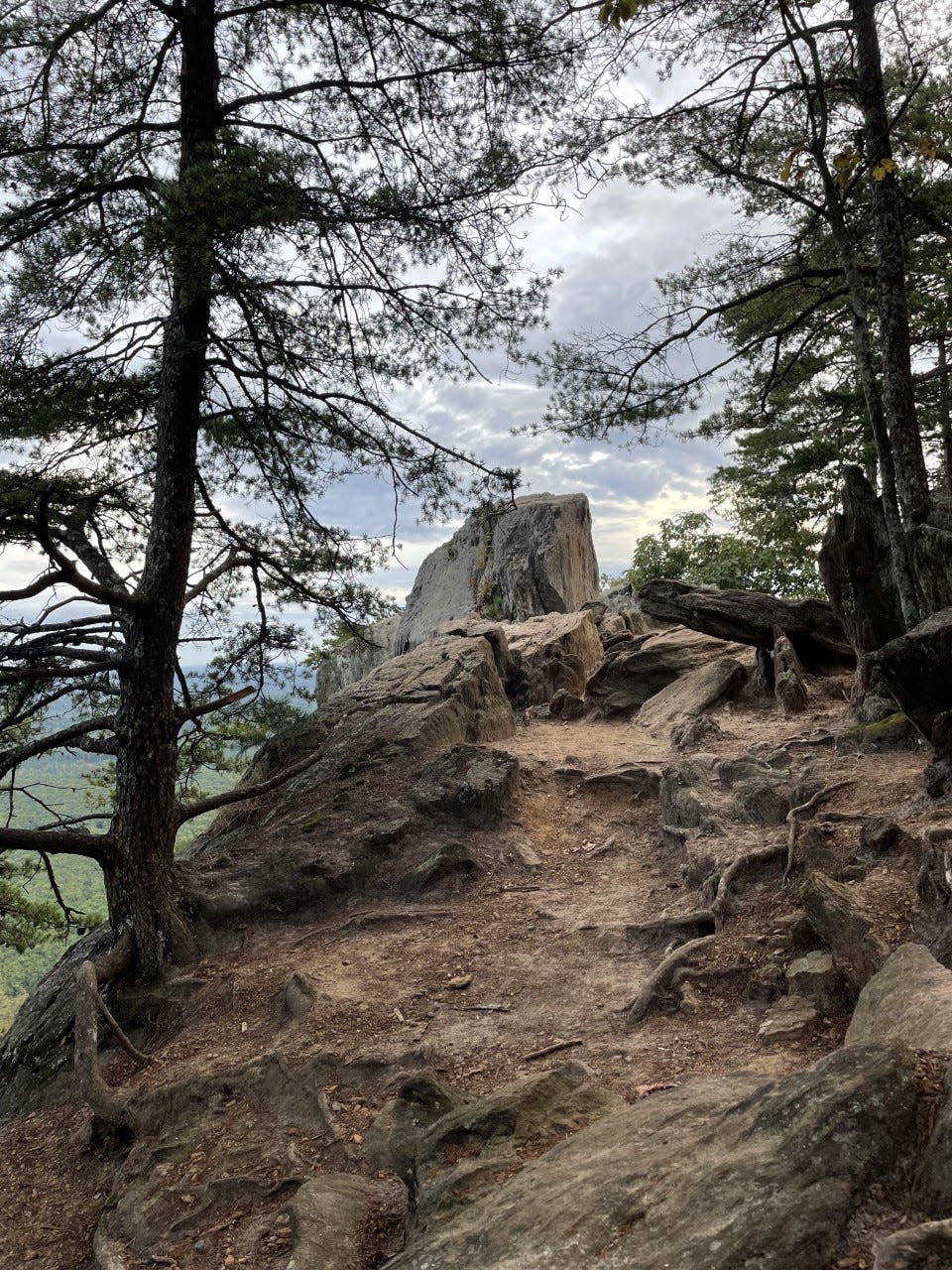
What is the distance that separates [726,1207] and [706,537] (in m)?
29.4

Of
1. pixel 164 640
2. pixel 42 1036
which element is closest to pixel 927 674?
pixel 164 640

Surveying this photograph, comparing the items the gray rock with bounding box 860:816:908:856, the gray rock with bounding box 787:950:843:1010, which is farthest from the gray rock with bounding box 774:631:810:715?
the gray rock with bounding box 787:950:843:1010

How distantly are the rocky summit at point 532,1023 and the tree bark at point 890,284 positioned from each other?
2.98 m

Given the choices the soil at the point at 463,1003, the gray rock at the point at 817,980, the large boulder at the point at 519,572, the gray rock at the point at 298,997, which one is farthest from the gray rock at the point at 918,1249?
the large boulder at the point at 519,572

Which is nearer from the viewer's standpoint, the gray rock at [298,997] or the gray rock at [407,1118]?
the gray rock at [407,1118]

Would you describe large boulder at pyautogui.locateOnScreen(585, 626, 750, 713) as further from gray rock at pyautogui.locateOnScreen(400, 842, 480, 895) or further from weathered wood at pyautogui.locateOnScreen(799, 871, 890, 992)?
weathered wood at pyautogui.locateOnScreen(799, 871, 890, 992)

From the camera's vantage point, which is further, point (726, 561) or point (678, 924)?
point (726, 561)

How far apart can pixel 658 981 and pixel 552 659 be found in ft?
39.3

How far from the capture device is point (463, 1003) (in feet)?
21.0

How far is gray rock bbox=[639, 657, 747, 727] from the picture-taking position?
1392 centimetres

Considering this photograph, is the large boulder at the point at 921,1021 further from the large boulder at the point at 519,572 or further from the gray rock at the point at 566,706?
the large boulder at the point at 519,572

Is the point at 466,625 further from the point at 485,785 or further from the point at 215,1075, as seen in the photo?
the point at 215,1075

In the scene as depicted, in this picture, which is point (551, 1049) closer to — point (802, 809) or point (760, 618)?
point (802, 809)

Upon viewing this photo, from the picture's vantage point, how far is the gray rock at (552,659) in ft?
56.2
